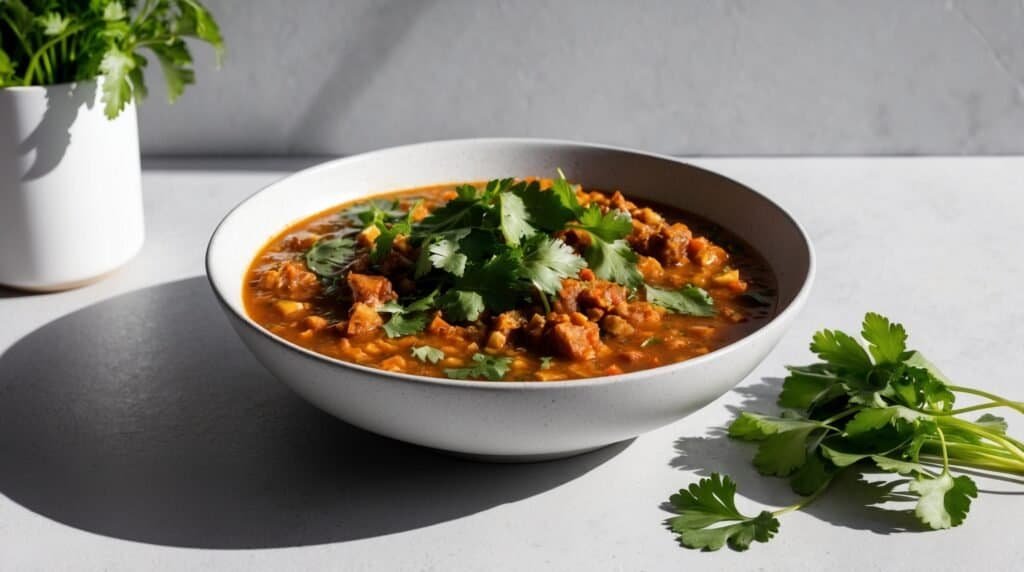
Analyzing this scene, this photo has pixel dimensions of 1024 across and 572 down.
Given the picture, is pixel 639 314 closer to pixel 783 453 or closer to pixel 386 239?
pixel 783 453

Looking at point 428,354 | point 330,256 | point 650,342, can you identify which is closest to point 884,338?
point 650,342

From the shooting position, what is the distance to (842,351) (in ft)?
8.24

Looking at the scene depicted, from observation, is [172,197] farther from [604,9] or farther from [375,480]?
[375,480]

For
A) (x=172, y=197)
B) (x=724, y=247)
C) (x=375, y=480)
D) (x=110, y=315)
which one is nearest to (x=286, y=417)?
(x=375, y=480)

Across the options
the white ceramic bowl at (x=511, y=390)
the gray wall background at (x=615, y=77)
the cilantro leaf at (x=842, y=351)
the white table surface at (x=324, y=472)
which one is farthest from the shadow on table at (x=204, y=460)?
the gray wall background at (x=615, y=77)

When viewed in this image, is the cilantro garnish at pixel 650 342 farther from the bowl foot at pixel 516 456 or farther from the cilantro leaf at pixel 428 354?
the cilantro leaf at pixel 428 354

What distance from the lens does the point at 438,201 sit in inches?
127

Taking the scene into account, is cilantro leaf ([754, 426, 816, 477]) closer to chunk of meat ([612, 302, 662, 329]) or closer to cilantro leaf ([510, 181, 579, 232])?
chunk of meat ([612, 302, 662, 329])

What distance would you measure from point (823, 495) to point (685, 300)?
50 centimetres

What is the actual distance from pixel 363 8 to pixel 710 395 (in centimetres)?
246

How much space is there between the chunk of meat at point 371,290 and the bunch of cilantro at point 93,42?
935 millimetres

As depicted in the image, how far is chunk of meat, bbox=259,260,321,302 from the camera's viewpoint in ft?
8.95

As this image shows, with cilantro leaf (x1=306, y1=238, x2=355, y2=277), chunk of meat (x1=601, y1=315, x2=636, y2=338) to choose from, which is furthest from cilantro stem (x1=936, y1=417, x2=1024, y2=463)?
cilantro leaf (x1=306, y1=238, x2=355, y2=277)

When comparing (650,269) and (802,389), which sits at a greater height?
(650,269)
